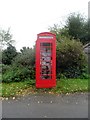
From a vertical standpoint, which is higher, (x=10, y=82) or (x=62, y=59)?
(x=62, y=59)

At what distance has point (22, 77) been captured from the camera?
14.3 meters

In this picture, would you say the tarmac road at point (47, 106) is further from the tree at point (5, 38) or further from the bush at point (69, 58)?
the tree at point (5, 38)

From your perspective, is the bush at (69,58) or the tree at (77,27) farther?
the tree at (77,27)

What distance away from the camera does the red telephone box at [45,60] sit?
499 inches

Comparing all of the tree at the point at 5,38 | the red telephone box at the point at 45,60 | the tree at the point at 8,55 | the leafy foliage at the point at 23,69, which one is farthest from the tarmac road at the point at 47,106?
the tree at the point at 5,38

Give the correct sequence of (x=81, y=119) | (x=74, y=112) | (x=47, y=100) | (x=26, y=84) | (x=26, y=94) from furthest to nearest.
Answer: (x=26, y=84) → (x=26, y=94) → (x=47, y=100) → (x=74, y=112) → (x=81, y=119)

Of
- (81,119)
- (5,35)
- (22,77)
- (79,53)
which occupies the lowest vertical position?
(81,119)

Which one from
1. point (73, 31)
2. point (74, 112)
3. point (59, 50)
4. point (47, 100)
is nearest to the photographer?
point (74, 112)

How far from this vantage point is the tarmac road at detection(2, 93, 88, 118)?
316 inches

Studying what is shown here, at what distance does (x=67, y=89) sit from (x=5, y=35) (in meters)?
15.9

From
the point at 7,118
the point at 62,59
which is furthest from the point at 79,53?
the point at 7,118

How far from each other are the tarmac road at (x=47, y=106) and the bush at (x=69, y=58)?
4.11m

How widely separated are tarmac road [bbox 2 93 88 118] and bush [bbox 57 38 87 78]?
411cm

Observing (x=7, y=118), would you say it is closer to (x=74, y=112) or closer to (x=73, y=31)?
(x=74, y=112)
